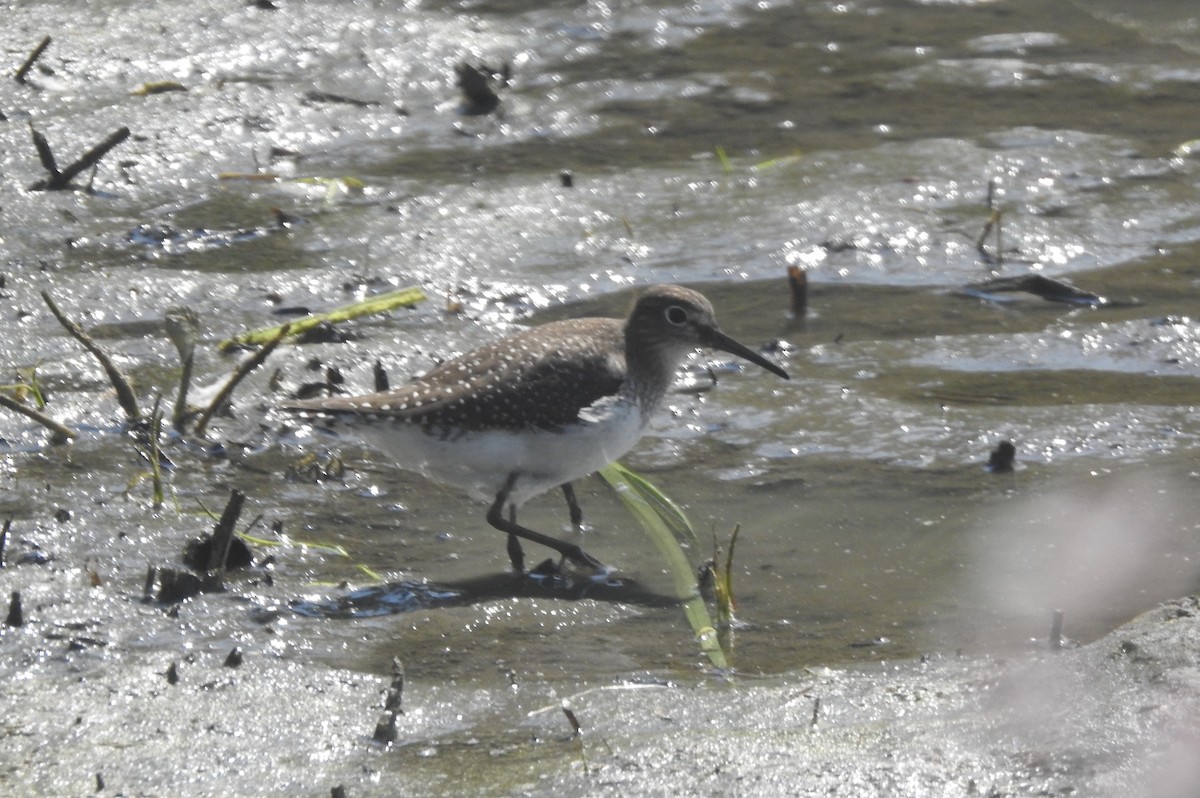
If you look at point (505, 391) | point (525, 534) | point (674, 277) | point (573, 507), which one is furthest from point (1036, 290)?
point (525, 534)

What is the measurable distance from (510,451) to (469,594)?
677mm

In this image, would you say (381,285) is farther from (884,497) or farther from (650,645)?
(650,645)

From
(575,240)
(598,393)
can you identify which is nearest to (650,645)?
(598,393)

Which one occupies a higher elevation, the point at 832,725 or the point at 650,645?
the point at 832,725

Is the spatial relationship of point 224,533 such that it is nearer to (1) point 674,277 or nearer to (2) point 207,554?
(2) point 207,554

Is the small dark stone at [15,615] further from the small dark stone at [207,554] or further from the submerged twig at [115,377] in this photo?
the submerged twig at [115,377]

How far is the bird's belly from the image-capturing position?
20.9 feet

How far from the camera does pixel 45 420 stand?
6699 mm

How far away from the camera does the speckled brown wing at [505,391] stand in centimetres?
634

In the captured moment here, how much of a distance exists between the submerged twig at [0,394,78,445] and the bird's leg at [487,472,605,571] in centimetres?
188

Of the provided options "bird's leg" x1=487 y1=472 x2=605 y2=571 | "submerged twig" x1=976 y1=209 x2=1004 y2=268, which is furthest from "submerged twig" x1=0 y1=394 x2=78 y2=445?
"submerged twig" x1=976 y1=209 x2=1004 y2=268

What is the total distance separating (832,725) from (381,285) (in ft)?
15.7

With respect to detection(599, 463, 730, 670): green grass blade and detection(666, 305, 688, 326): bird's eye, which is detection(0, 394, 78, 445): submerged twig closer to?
detection(599, 463, 730, 670): green grass blade

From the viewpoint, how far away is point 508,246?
9266 mm
